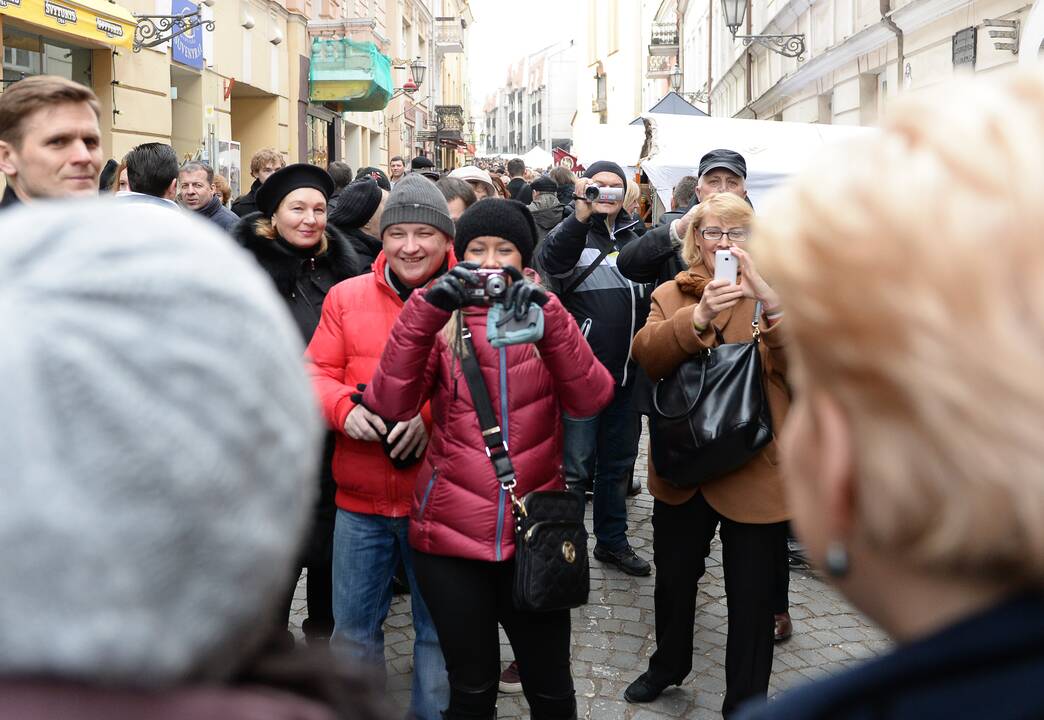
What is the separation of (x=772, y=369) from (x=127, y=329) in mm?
2994

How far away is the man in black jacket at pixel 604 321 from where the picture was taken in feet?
16.9

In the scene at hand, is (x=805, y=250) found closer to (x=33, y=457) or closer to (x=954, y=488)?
(x=954, y=488)

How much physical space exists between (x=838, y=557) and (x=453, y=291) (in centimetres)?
207

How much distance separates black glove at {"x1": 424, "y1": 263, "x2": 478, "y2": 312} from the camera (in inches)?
117

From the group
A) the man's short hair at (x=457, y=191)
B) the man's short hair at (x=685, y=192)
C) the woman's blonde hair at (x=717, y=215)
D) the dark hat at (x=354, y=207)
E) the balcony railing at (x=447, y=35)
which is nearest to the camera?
the woman's blonde hair at (x=717, y=215)

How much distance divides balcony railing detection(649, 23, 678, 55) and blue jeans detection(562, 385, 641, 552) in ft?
129

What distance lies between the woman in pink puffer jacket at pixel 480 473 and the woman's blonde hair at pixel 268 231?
1120 millimetres

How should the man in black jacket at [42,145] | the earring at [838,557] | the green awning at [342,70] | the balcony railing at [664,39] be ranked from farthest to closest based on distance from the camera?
the balcony railing at [664,39]
the green awning at [342,70]
the man in black jacket at [42,145]
the earring at [838,557]

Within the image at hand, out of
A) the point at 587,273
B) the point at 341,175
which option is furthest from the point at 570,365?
the point at 341,175

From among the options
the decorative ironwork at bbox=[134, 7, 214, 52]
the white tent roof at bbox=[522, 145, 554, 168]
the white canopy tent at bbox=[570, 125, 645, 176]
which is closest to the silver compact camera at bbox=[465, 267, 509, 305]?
the decorative ironwork at bbox=[134, 7, 214, 52]

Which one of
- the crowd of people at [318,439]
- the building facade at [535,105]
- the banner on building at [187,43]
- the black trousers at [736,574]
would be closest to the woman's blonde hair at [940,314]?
the crowd of people at [318,439]

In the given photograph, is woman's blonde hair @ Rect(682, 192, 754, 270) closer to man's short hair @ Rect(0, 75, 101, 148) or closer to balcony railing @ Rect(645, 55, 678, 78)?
man's short hair @ Rect(0, 75, 101, 148)

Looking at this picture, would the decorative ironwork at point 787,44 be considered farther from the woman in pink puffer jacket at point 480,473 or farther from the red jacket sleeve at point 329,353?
the woman in pink puffer jacket at point 480,473

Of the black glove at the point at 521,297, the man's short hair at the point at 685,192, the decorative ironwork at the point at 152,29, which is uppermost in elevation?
the decorative ironwork at the point at 152,29
